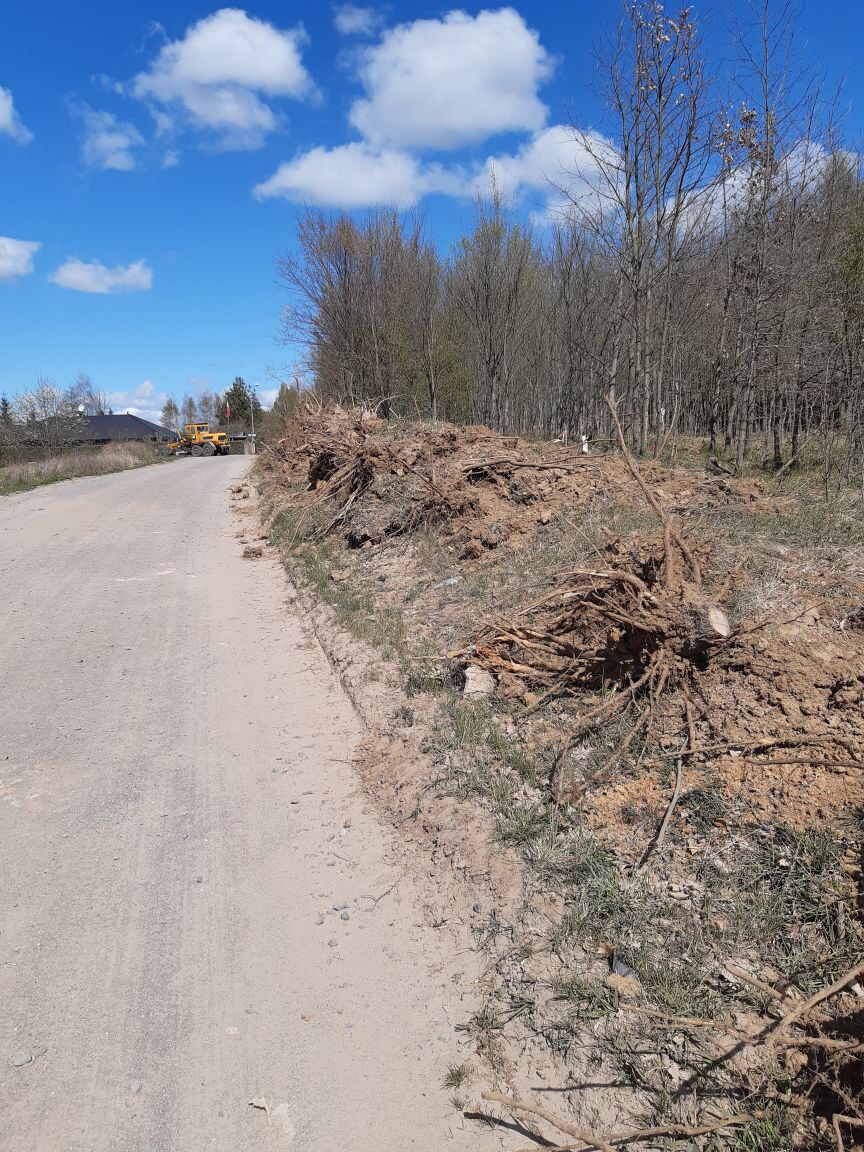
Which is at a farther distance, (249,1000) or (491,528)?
(491,528)

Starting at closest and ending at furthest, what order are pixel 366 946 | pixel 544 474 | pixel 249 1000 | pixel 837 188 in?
1. pixel 249 1000
2. pixel 366 946
3. pixel 544 474
4. pixel 837 188

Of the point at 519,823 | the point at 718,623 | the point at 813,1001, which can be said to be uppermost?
the point at 718,623

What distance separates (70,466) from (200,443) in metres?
25.3

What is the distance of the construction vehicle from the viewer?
159ft

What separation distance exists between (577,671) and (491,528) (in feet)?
10.5

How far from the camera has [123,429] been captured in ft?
225

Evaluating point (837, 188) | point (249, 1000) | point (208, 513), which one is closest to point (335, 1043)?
point (249, 1000)

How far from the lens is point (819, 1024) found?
7.36 ft

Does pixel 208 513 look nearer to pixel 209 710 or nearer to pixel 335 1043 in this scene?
pixel 209 710

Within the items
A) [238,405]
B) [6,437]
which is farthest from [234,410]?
[6,437]

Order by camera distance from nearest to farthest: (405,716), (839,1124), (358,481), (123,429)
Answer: (839,1124) → (405,716) → (358,481) → (123,429)

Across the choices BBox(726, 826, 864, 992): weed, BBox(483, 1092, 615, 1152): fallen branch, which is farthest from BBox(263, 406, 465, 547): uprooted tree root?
BBox(483, 1092, 615, 1152): fallen branch

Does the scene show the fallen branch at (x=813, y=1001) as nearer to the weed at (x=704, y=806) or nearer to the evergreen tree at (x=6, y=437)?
the weed at (x=704, y=806)

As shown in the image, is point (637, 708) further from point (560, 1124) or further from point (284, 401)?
point (284, 401)
